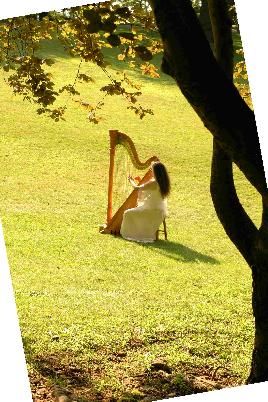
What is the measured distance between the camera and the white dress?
7.91 meters

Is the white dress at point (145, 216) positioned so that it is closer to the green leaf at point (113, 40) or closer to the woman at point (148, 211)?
the woman at point (148, 211)

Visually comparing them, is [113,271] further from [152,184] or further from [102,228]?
[152,184]

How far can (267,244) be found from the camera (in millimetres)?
2666

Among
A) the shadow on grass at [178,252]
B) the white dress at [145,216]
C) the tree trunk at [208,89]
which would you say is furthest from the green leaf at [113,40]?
the white dress at [145,216]

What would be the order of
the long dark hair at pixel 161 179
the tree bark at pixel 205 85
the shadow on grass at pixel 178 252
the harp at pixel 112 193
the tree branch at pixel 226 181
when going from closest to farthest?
1. the tree bark at pixel 205 85
2. the tree branch at pixel 226 181
3. the shadow on grass at pixel 178 252
4. the harp at pixel 112 193
5. the long dark hair at pixel 161 179

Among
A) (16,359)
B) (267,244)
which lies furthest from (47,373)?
(267,244)

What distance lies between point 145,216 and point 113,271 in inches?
60.2

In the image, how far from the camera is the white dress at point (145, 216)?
26.0ft

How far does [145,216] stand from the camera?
8.15 metres

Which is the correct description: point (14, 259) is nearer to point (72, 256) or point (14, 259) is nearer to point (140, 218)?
point (72, 256)

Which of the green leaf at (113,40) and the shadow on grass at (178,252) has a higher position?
the green leaf at (113,40)

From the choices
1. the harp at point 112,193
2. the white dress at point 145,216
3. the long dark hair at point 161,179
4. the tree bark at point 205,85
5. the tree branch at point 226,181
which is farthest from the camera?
the long dark hair at point 161,179

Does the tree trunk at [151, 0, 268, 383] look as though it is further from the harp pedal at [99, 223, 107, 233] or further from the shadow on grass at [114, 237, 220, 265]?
the harp pedal at [99, 223, 107, 233]

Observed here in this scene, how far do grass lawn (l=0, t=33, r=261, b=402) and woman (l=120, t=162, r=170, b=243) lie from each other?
9.6 inches
